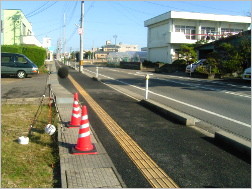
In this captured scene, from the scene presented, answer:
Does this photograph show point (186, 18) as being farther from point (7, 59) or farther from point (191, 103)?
point (191, 103)

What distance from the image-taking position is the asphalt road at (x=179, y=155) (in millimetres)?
4121

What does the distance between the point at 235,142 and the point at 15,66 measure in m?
18.6

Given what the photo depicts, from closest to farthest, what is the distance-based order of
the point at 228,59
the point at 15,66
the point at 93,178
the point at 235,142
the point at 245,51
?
the point at 93,178 < the point at 235,142 < the point at 15,66 < the point at 245,51 < the point at 228,59

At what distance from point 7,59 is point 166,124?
1690cm

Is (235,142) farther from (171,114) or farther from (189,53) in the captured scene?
(189,53)

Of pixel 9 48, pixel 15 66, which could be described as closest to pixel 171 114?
→ pixel 15 66

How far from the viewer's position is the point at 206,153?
524 centimetres

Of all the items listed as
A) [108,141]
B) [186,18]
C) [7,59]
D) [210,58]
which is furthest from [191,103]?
[186,18]

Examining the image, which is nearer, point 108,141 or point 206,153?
point 206,153

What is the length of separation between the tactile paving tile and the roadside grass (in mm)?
199

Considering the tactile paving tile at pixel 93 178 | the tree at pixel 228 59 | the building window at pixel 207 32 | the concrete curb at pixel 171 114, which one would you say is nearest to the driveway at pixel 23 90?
the concrete curb at pixel 171 114

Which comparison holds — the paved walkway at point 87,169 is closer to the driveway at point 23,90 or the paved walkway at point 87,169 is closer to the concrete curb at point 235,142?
the concrete curb at point 235,142

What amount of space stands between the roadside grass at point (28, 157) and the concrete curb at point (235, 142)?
10.1ft

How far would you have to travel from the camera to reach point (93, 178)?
13.2 feet
